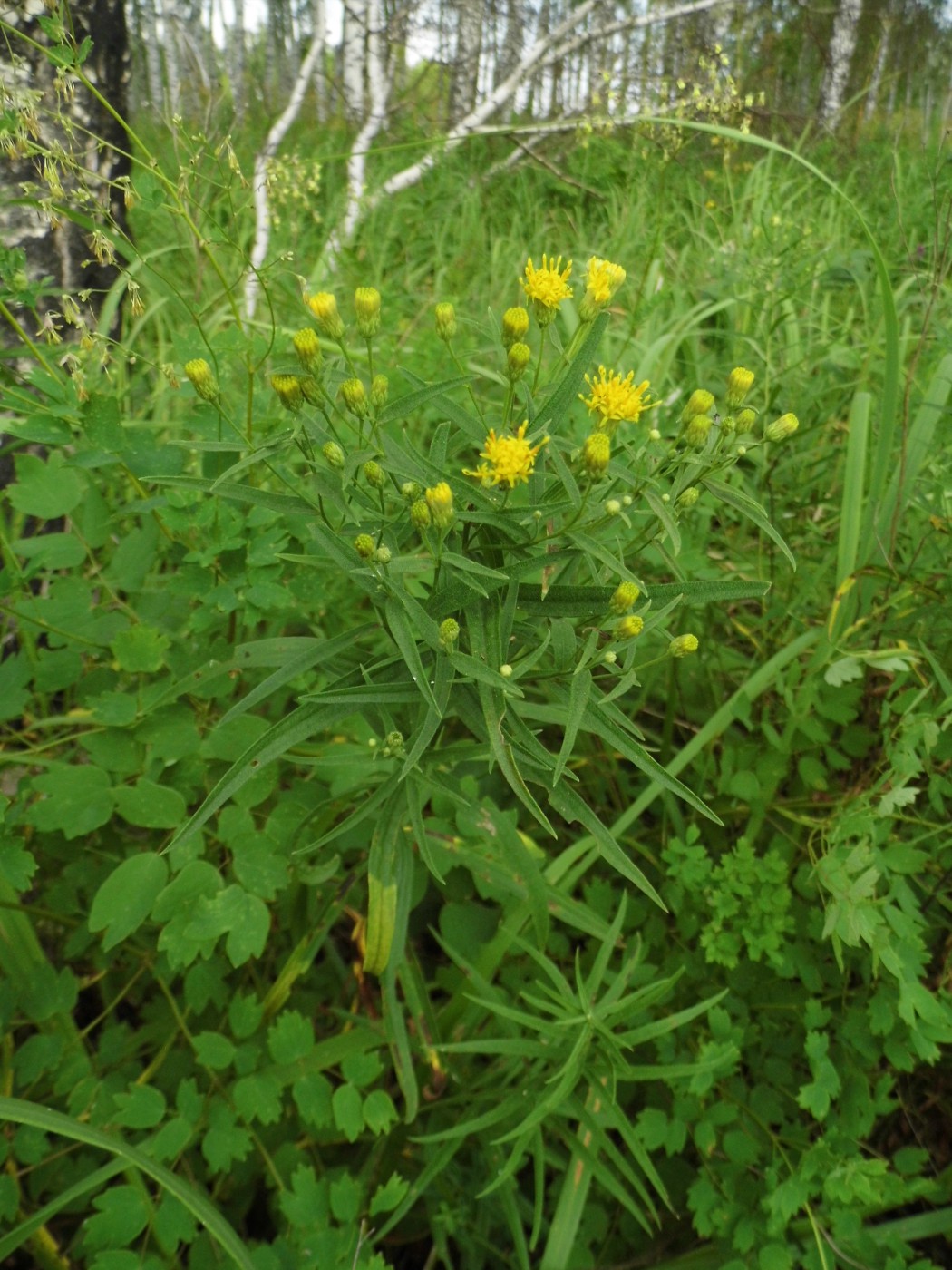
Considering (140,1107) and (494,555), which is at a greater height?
(494,555)

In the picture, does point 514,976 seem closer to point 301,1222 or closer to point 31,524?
point 301,1222

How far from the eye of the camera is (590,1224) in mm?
1172

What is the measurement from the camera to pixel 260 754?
2.62ft

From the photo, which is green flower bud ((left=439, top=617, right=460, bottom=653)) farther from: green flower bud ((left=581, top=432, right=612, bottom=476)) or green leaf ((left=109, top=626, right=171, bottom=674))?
green leaf ((left=109, top=626, right=171, bottom=674))

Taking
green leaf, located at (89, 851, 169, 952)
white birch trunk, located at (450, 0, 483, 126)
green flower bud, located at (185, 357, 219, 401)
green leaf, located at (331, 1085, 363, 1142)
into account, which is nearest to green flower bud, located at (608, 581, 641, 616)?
green flower bud, located at (185, 357, 219, 401)

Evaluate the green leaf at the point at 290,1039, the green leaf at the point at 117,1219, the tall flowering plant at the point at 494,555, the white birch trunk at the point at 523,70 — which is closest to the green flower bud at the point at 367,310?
the tall flowering plant at the point at 494,555

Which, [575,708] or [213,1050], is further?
[213,1050]

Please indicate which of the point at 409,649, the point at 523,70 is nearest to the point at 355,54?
the point at 523,70

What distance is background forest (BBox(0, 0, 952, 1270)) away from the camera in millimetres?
832

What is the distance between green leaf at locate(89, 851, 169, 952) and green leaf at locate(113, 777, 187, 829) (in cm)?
4

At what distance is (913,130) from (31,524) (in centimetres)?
739

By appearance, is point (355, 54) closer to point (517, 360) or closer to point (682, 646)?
point (517, 360)

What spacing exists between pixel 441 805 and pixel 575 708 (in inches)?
20.0

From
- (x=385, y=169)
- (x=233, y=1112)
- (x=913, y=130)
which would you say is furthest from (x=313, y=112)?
(x=233, y=1112)
